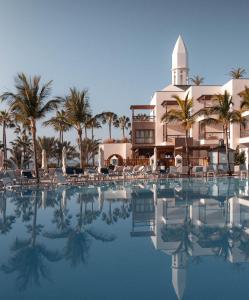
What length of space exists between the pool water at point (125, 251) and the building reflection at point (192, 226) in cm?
2

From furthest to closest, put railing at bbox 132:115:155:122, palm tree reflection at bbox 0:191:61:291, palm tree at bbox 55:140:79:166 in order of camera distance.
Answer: palm tree at bbox 55:140:79:166, railing at bbox 132:115:155:122, palm tree reflection at bbox 0:191:61:291

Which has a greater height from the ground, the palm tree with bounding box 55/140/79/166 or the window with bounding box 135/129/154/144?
the window with bounding box 135/129/154/144

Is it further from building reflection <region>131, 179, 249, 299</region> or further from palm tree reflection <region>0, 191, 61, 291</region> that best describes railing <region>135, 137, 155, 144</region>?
palm tree reflection <region>0, 191, 61, 291</region>

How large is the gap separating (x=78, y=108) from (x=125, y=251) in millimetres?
21509

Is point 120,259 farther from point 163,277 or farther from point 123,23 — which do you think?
point 123,23

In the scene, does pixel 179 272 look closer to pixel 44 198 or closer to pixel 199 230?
pixel 199 230

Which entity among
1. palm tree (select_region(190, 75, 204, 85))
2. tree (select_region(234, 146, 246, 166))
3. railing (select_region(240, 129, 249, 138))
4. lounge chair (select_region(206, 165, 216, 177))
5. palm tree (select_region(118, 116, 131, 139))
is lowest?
lounge chair (select_region(206, 165, 216, 177))

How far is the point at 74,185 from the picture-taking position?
19422 millimetres

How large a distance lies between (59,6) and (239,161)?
19090 millimetres

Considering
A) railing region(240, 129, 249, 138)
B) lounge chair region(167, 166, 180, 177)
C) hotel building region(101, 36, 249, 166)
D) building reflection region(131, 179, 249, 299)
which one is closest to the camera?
building reflection region(131, 179, 249, 299)

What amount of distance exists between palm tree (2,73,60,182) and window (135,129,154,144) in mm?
17365

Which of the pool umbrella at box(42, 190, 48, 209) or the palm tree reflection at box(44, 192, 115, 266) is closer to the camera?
the palm tree reflection at box(44, 192, 115, 266)

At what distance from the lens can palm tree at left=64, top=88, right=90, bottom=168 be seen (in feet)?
89.6

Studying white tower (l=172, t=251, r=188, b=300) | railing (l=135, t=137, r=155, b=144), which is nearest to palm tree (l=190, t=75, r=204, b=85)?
railing (l=135, t=137, r=155, b=144)
